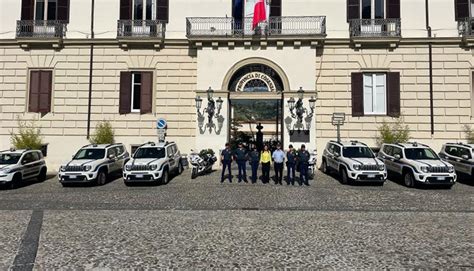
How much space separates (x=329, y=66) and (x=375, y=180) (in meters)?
8.31

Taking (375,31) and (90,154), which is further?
(375,31)

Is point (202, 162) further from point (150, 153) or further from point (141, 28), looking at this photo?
point (141, 28)

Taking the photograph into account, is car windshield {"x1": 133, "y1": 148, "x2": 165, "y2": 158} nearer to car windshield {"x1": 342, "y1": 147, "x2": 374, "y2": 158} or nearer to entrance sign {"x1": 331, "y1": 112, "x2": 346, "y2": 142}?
car windshield {"x1": 342, "y1": 147, "x2": 374, "y2": 158}

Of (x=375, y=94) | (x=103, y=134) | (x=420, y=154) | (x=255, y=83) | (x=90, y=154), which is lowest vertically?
(x=90, y=154)

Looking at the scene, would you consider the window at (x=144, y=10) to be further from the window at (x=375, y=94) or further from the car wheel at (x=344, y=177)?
the car wheel at (x=344, y=177)

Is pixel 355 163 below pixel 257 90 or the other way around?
below

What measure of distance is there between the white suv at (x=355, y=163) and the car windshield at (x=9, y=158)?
47.0ft

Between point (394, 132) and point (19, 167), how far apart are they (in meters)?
18.6

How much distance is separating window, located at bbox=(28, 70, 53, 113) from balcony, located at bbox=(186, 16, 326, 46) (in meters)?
9.04

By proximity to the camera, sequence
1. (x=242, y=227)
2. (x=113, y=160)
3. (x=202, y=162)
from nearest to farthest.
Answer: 1. (x=242, y=227)
2. (x=113, y=160)
3. (x=202, y=162)

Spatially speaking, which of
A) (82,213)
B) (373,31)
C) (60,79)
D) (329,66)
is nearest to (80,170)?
(82,213)

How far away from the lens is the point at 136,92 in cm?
2039

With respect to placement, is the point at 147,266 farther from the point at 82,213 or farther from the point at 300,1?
the point at 300,1

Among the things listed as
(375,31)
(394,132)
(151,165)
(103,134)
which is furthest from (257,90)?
(103,134)
